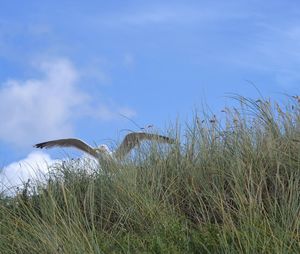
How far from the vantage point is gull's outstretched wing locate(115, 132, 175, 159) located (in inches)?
348

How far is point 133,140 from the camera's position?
30.3 feet

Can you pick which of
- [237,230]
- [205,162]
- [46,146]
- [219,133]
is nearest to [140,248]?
[237,230]

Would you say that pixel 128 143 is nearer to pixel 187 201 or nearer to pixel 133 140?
pixel 133 140

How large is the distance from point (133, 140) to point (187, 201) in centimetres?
228

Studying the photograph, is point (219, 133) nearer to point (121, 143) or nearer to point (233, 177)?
point (233, 177)

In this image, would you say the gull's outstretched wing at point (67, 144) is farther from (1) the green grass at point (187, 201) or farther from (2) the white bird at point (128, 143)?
(1) the green grass at point (187, 201)

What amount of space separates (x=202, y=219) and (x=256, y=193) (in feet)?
1.97

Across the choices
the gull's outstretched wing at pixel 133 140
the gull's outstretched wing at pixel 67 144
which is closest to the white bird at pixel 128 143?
the gull's outstretched wing at pixel 133 140

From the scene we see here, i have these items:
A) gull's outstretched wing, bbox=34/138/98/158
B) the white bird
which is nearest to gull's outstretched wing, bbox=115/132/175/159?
the white bird

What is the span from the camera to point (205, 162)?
7.51m

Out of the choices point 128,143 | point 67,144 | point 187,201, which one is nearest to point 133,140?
point 128,143

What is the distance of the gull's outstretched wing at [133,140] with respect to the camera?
8847mm

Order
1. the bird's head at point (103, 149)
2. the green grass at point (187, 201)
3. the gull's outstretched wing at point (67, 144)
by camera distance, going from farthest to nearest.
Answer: the gull's outstretched wing at point (67, 144), the bird's head at point (103, 149), the green grass at point (187, 201)

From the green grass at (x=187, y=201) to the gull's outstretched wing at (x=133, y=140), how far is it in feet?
0.94
